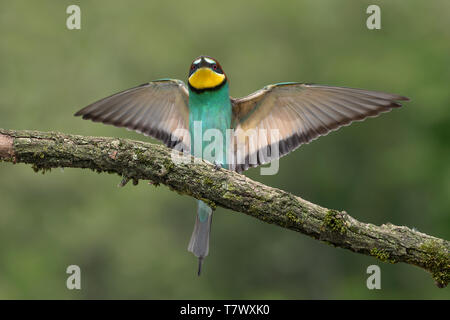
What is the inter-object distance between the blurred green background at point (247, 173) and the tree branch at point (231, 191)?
13.2 ft

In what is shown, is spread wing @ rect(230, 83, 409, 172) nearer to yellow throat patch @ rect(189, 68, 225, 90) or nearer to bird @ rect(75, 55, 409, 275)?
bird @ rect(75, 55, 409, 275)

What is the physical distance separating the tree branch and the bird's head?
142 cm

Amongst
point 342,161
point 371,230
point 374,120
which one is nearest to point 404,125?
point 374,120

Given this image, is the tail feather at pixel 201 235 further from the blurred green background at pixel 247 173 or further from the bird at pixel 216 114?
the blurred green background at pixel 247 173

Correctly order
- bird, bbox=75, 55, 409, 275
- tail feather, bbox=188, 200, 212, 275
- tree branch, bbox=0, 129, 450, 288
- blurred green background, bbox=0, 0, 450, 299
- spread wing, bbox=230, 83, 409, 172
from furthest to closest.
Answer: blurred green background, bbox=0, 0, 450, 299
tail feather, bbox=188, 200, 212, 275
bird, bbox=75, 55, 409, 275
spread wing, bbox=230, 83, 409, 172
tree branch, bbox=0, 129, 450, 288

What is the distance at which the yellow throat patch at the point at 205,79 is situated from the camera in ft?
15.8

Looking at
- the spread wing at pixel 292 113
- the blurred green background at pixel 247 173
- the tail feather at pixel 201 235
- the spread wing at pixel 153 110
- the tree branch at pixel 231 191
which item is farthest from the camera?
the blurred green background at pixel 247 173

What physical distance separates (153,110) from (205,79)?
0.52 metres

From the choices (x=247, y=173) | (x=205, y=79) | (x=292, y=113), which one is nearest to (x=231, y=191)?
(x=292, y=113)

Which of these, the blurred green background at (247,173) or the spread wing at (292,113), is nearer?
the spread wing at (292,113)

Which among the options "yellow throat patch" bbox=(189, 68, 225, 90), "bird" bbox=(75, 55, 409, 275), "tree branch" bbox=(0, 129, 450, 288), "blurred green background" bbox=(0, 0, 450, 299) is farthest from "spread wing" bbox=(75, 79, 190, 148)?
"blurred green background" bbox=(0, 0, 450, 299)

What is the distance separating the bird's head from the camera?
4828 mm

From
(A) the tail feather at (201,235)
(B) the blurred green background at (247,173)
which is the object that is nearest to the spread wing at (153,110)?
(A) the tail feather at (201,235)

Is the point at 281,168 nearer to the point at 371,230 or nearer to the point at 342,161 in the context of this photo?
the point at 342,161
